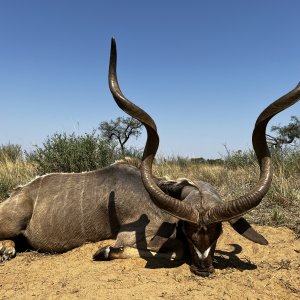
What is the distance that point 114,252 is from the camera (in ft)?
16.9

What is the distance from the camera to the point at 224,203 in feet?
14.8

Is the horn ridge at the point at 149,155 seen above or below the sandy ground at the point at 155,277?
above

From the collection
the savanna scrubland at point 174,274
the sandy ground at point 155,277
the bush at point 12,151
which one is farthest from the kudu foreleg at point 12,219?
the bush at point 12,151

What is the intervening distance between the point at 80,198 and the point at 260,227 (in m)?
2.69

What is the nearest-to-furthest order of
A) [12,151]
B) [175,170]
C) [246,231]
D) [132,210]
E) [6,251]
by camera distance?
1. [246,231]
2. [132,210]
3. [6,251]
4. [175,170]
5. [12,151]

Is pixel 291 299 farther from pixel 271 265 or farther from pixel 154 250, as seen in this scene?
pixel 154 250

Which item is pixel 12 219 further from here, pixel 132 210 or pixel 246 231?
pixel 246 231

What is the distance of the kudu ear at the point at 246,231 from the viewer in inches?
196

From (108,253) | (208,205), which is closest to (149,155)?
(208,205)

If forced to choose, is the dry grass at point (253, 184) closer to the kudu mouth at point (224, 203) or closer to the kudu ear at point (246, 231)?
the kudu ear at point (246, 231)

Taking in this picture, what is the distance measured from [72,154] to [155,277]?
6142mm

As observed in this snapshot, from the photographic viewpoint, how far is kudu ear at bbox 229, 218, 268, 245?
16.4 ft

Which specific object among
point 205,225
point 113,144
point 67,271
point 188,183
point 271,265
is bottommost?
point 67,271

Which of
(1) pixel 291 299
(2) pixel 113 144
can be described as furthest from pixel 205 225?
(2) pixel 113 144
